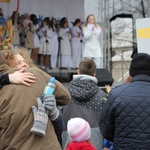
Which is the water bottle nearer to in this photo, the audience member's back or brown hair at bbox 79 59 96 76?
the audience member's back

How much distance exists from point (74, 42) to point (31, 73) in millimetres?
9182

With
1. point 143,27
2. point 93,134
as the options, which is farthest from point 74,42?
point 93,134

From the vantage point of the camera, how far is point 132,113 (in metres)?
2.59

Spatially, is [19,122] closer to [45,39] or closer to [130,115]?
[130,115]

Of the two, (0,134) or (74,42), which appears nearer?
(0,134)

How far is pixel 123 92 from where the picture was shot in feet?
8.80

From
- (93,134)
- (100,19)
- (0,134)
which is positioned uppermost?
(100,19)

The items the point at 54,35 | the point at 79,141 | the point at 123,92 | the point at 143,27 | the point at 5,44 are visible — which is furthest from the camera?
the point at 54,35

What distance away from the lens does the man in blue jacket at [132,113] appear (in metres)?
2.55

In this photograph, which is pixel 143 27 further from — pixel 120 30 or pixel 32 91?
pixel 120 30

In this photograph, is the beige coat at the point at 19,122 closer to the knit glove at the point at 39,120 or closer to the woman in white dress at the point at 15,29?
the knit glove at the point at 39,120

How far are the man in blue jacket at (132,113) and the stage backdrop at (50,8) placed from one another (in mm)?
8389

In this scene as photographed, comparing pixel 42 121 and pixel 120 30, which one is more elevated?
pixel 120 30

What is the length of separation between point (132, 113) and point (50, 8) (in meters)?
9.59
